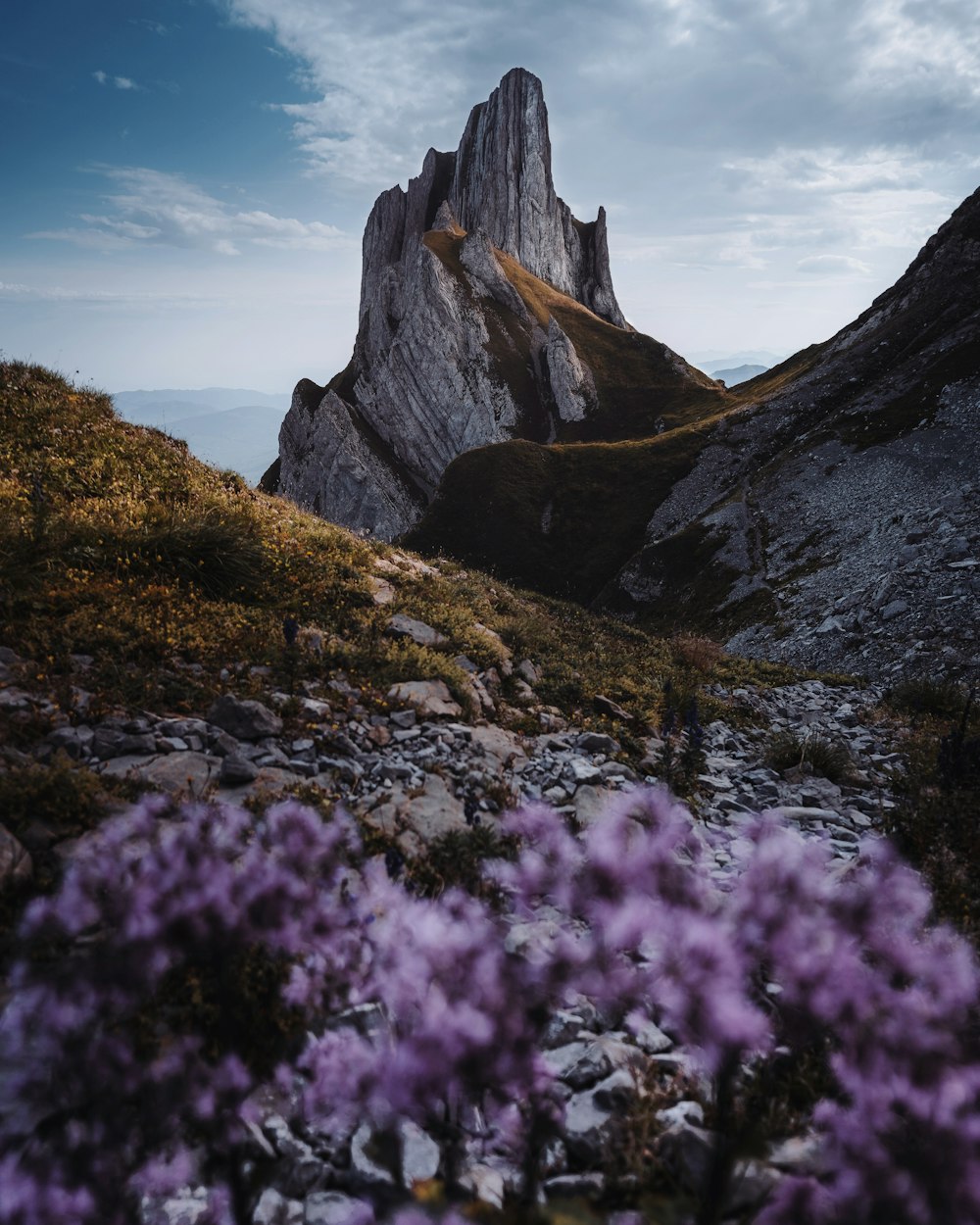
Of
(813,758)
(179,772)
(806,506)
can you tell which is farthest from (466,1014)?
(806,506)

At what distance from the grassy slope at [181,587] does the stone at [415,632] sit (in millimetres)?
→ 258

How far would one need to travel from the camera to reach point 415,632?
12.2m

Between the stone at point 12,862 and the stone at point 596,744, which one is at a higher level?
the stone at point 12,862

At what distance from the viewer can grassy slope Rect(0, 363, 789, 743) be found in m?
8.85

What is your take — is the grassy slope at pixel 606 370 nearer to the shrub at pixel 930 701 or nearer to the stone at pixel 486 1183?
the shrub at pixel 930 701

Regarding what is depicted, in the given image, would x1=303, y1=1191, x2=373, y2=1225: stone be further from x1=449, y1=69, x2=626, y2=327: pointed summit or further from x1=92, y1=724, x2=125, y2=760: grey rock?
x1=449, y1=69, x2=626, y2=327: pointed summit

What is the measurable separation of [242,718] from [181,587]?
446 cm

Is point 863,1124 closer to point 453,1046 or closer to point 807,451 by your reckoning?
point 453,1046

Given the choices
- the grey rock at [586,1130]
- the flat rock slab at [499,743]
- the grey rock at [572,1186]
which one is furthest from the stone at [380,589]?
the grey rock at [572,1186]

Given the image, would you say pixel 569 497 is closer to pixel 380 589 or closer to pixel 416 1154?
pixel 380 589

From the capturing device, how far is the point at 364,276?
565 feet

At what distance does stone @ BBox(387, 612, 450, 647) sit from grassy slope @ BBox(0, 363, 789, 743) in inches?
10.2

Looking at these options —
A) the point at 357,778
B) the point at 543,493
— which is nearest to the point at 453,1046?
the point at 357,778

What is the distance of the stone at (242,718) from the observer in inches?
307
